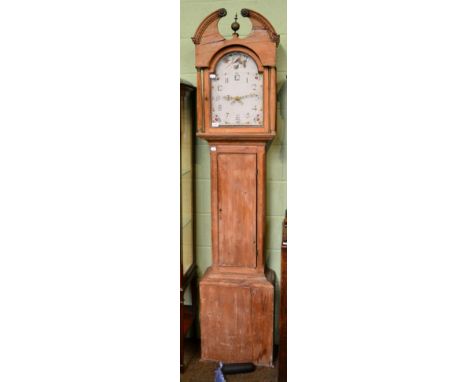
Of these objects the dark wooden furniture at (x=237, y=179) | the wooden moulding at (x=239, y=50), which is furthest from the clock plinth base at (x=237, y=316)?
the wooden moulding at (x=239, y=50)

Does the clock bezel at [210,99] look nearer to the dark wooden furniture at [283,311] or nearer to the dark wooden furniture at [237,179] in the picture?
the dark wooden furniture at [237,179]

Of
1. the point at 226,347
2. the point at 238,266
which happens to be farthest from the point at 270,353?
the point at 238,266

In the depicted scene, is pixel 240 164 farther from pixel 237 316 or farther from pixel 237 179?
pixel 237 316

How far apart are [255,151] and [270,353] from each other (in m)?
1.01

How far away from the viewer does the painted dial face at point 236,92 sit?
2072mm

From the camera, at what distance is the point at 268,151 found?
7.76 feet

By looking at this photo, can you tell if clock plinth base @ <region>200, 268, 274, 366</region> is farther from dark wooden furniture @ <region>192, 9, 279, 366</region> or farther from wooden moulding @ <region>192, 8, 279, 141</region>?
wooden moulding @ <region>192, 8, 279, 141</region>

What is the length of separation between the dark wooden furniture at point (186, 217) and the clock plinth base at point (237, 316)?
131 mm

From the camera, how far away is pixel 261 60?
2.03 metres

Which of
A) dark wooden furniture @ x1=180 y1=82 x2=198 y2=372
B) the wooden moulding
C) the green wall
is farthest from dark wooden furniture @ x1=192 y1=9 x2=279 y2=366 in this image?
the green wall

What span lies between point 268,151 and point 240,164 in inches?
10.4

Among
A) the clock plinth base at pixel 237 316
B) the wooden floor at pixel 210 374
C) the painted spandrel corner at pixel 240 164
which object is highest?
the painted spandrel corner at pixel 240 164

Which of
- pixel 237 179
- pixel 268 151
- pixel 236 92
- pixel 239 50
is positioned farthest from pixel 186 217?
pixel 239 50
